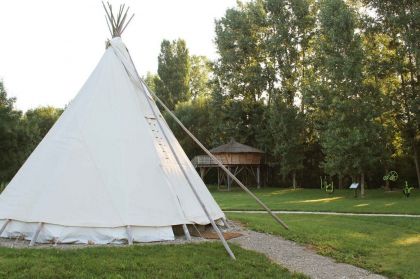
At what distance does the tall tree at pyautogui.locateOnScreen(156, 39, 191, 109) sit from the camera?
5425 centimetres

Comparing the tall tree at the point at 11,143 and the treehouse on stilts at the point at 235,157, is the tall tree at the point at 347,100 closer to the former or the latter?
the treehouse on stilts at the point at 235,157

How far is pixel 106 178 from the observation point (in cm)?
1118

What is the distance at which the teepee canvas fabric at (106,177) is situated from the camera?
10.5 m

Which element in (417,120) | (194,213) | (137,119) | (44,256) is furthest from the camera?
(417,120)

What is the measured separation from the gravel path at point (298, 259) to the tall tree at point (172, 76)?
141ft

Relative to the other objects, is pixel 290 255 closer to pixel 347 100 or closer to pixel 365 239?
pixel 365 239

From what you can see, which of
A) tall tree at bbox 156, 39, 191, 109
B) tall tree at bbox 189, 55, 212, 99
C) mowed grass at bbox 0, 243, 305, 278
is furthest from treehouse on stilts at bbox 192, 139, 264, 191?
mowed grass at bbox 0, 243, 305, 278

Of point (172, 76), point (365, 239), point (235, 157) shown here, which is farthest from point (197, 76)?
point (365, 239)

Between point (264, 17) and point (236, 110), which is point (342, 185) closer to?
point (236, 110)

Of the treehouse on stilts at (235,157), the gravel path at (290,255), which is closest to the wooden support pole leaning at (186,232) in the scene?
the gravel path at (290,255)

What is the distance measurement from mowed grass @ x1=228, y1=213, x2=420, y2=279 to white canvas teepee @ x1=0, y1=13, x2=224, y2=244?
258 centimetres

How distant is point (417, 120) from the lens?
27328mm

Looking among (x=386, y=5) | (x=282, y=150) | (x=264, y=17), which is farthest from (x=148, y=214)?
(x=264, y=17)

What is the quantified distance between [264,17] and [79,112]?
3289 cm
